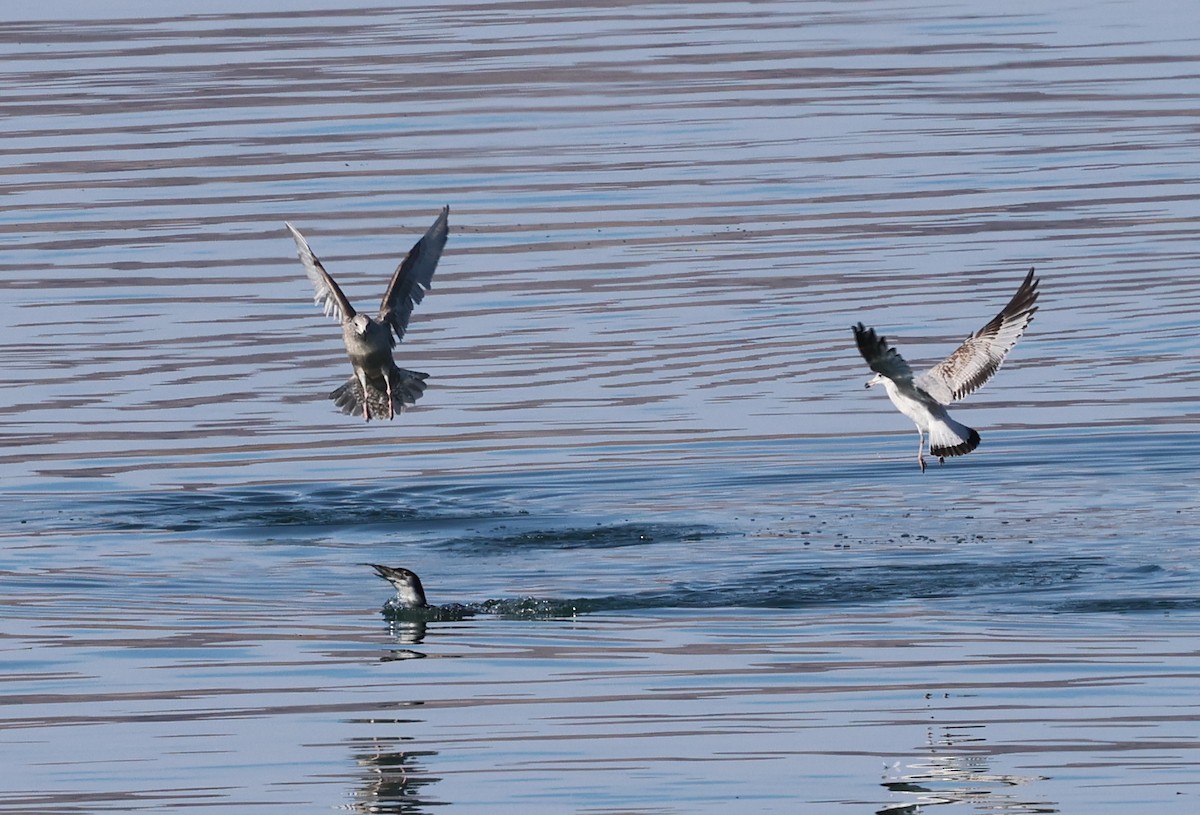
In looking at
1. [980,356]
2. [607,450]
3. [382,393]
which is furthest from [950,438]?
[382,393]

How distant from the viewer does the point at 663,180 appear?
80.8 ft

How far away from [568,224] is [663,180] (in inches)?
88.2

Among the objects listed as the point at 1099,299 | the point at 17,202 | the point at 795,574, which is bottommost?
the point at 795,574

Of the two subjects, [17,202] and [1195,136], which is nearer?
[17,202]

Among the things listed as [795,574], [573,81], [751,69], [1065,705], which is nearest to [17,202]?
[573,81]

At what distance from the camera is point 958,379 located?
1348cm

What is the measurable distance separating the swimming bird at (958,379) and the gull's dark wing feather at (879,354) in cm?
4

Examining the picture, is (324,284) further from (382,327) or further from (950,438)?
(950,438)

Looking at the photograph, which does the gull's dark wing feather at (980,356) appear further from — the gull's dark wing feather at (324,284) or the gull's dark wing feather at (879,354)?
the gull's dark wing feather at (324,284)

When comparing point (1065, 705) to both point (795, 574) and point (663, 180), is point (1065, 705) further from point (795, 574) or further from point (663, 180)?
point (663, 180)

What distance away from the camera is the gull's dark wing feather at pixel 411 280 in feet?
46.1

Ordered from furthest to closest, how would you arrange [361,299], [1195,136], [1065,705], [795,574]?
[1195,136]
[361,299]
[795,574]
[1065,705]

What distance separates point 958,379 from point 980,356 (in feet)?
0.59

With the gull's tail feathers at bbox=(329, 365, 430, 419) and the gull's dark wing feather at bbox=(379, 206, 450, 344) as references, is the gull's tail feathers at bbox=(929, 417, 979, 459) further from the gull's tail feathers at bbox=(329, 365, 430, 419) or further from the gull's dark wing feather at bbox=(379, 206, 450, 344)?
the gull's tail feathers at bbox=(329, 365, 430, 419)
